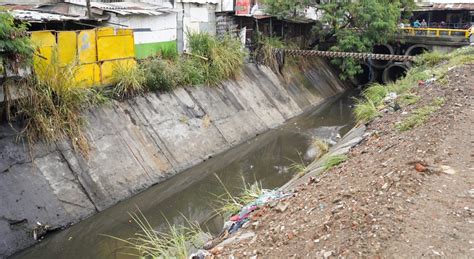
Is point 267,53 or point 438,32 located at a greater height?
point 438,32

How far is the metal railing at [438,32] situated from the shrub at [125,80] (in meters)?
16.2

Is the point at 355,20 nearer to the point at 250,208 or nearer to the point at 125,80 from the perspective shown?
the point at 125,80

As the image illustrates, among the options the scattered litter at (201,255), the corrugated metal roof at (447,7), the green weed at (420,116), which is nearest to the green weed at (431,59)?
the green weed at (420,116)

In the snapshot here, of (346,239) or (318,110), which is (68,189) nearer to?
(346,239)

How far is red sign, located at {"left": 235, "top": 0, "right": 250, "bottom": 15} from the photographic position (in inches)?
725

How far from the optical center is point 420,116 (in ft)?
27.3

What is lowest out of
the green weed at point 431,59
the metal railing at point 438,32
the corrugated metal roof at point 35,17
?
the green weed at point 431,59

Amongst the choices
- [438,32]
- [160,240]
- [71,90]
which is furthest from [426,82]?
[438,32]

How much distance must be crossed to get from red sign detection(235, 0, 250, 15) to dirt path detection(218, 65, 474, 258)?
12.6 metres

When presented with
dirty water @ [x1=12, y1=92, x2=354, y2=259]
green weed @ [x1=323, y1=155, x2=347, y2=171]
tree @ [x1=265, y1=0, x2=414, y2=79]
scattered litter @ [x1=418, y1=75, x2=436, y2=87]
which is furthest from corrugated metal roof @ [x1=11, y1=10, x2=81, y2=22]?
tree @ [x1=265, y1=0, x2=414, y2=79]

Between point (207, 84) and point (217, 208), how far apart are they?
6.27 m

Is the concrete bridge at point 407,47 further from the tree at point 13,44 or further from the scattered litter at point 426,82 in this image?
the tree at point 13,44

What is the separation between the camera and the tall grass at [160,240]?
512 cm

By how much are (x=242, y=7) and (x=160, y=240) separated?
48.1 feet
